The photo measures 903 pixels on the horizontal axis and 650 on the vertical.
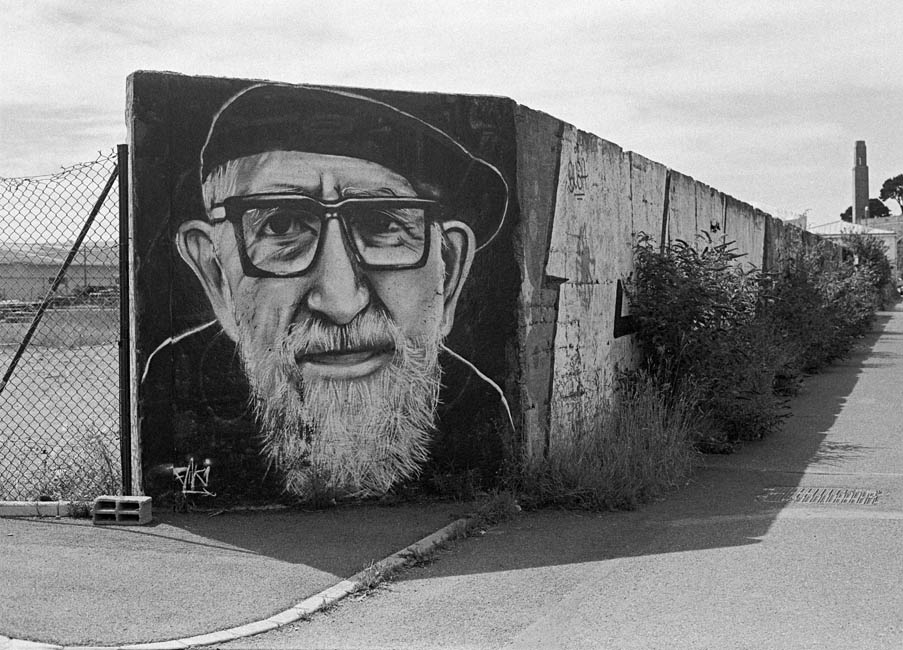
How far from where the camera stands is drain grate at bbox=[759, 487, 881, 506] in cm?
794

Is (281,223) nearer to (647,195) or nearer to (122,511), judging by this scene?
(122,511)

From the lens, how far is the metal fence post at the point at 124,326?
7.39 meters

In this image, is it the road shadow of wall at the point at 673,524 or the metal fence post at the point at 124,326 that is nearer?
the road shadow of wall at the point at 673,524

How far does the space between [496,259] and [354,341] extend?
122cm

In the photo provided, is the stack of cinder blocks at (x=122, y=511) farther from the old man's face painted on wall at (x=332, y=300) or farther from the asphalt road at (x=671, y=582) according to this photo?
the asphalt road at (x=671, y=582)

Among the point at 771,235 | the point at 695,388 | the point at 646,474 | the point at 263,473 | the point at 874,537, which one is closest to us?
the point at 874,537

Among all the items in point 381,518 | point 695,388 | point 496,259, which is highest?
point 496,259

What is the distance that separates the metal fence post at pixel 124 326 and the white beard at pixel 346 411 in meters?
0.89

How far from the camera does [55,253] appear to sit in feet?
27.3

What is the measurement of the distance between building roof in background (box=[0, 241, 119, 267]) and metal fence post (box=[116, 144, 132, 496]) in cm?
16

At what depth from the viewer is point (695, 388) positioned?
1015 centimetres

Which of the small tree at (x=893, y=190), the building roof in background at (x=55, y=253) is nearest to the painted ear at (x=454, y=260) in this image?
the building roof in background at (x=55, y=253)

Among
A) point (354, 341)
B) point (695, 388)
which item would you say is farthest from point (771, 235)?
point (354, 341)

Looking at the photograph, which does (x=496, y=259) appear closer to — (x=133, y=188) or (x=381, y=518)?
(x=381, y=518)
